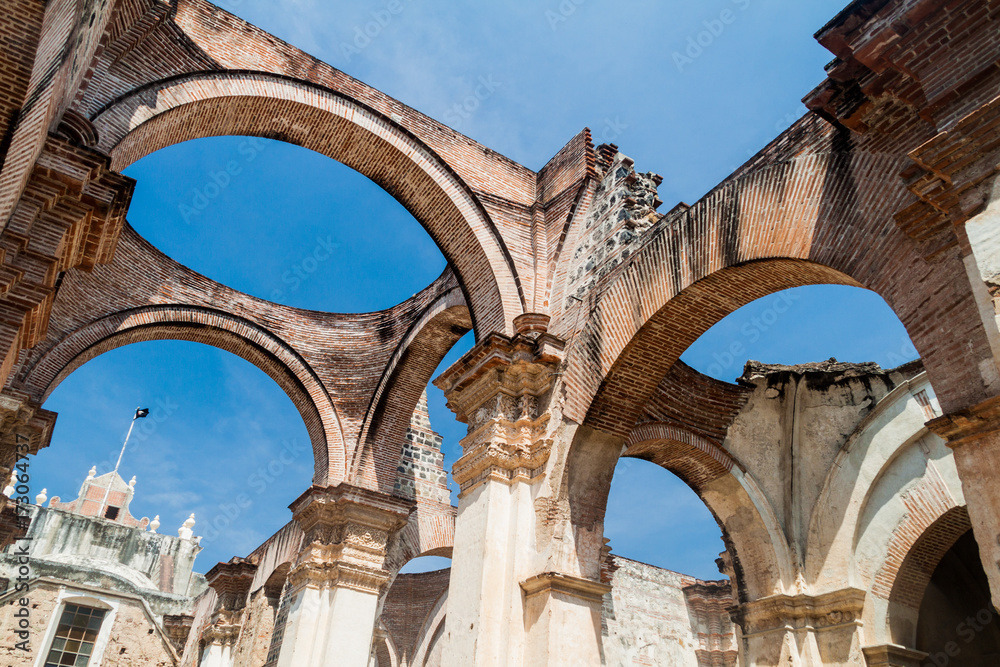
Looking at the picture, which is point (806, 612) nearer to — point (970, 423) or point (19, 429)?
point (970, 423)

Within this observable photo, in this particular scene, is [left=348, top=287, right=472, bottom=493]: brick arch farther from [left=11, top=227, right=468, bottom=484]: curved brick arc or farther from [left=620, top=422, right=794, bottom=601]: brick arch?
[left=620, top=422, right=794, bottom=601]: brick arch

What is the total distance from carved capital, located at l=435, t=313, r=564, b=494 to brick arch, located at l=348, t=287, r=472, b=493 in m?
2.74

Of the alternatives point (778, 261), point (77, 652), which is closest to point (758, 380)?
point (778, 261)

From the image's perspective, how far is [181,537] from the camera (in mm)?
18625

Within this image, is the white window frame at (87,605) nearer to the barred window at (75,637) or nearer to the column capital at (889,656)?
the barred window at (75,637)

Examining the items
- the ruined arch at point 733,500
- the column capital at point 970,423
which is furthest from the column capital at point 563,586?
the column capital at point 970,423

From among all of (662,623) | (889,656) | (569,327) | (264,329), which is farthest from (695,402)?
(662,623)

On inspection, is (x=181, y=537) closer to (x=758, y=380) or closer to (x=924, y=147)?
(x=758, y=380)

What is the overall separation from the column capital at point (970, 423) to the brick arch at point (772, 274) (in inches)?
8.5

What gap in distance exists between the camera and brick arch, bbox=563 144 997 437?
3.36 m

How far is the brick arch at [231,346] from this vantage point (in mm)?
8352

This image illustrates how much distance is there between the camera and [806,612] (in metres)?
6.44

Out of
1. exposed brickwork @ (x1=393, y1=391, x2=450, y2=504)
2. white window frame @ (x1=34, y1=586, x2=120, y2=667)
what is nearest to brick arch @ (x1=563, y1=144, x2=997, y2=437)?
exposed brickwork @ (x1=393, y1=391, x2=450, y2=504)

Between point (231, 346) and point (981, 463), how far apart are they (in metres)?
8.40
